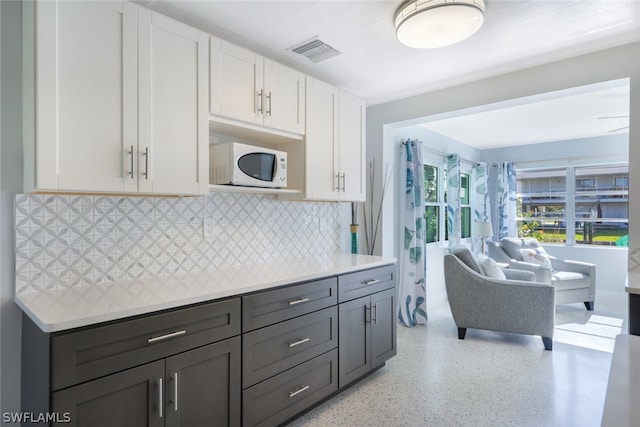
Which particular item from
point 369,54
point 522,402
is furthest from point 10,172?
point 522,402

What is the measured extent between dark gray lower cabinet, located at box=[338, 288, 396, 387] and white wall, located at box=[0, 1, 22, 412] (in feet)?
5.63

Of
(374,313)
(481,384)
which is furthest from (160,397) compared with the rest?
(481,384)

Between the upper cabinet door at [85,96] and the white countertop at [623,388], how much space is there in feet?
6.09

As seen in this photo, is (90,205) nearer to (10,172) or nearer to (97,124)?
(10,172)

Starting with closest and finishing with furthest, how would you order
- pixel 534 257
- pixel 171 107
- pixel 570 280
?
pixel 171 107
pixel 570 280
pixel 534 257

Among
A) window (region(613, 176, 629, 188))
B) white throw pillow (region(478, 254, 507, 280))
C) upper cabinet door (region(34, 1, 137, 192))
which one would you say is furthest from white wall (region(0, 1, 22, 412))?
window (region(613, 176, 629, 188))

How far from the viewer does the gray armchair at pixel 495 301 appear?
321 cm

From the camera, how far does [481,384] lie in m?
2.60

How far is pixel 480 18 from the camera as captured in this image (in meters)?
1.83

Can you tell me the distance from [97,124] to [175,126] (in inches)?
14.2

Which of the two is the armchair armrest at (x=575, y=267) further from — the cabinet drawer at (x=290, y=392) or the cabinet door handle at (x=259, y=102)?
the cabinet door handle at (x=259, y=102)

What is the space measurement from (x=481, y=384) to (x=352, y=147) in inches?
80.9

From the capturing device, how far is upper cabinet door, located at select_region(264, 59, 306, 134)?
2303 millimetres

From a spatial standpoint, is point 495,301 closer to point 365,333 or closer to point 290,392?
point 365,333
